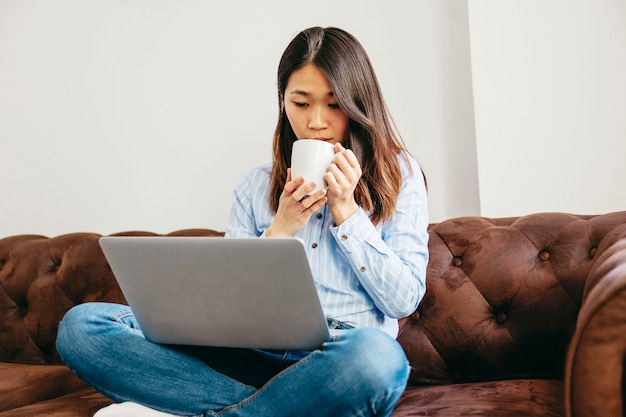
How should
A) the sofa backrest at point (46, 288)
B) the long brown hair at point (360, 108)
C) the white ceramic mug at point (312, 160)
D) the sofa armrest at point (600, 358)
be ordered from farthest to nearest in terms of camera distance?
the sofa backrest at point (46, 288)
the long brown hair at point (360, 108)
the white ceramic mug at point (312, 160)
the sofa armrest at point (600, 358)

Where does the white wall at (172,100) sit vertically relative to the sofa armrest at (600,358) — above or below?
above

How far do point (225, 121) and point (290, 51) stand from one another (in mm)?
513

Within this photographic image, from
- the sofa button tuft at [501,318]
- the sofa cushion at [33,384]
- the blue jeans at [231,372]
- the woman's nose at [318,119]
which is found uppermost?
the woman's nose at [318,119]

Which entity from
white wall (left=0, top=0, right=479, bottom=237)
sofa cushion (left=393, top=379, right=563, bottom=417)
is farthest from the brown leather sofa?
white wall (left=0, top=0, right=479, bottom=237)

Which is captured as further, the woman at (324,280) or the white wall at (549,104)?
the white wall at (549,104)

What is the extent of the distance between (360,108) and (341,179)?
9.6 inches

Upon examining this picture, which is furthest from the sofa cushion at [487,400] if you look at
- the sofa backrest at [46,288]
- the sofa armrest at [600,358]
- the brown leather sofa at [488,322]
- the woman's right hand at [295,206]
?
the sofa backrest at [46,288]

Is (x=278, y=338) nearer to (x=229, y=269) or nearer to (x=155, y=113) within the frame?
(x=229, y=269)

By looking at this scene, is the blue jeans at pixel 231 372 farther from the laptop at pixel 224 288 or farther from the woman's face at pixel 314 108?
the woman's face at pixel 314 108

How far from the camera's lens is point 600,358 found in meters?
0.66

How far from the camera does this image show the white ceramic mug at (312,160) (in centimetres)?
100

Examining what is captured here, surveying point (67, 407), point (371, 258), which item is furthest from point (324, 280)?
point (67, 407)

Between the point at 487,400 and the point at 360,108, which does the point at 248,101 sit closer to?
the point at 360,108

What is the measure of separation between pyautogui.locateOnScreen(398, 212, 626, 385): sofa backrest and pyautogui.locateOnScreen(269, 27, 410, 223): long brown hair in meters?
0.22
